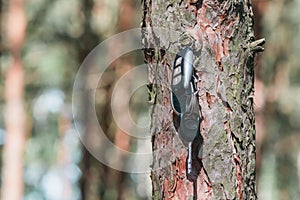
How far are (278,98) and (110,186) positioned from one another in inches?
98.0

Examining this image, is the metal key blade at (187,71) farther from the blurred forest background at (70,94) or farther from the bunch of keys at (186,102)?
the blurred forest background at (70,94)

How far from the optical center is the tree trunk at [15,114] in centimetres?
737

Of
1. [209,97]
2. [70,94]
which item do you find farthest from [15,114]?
[209,97]

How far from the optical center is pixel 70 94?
10289 mm

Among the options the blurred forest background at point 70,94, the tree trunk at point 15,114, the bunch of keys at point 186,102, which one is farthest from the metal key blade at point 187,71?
the tree trunk at point 15,114

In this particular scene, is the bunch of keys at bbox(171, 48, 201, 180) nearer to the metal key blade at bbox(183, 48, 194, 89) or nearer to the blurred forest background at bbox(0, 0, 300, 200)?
the metal key blade at bbox(183, 48, 194, 89)

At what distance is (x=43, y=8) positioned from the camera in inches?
388

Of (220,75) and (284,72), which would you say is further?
(284,72)

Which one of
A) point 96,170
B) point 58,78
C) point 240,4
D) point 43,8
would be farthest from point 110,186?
point 240,4

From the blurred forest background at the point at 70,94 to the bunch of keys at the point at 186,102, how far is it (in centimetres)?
476

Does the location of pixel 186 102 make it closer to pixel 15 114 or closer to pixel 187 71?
pixel 187 71

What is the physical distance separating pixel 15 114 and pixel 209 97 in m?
5.75

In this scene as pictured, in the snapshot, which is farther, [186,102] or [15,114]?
[15,114]

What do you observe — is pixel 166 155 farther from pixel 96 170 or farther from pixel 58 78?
pixel 58 78
